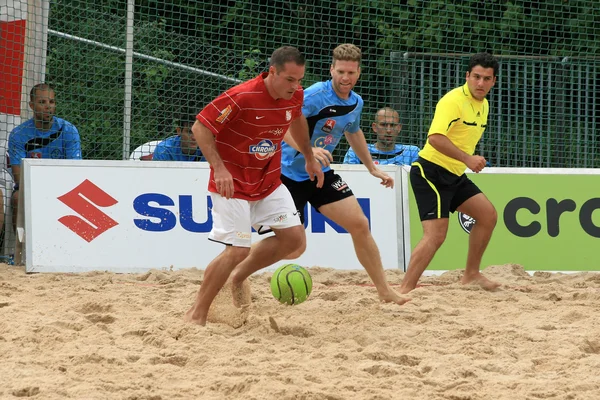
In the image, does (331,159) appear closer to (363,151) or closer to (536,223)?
(363,151)

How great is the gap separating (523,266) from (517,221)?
1.55 ft

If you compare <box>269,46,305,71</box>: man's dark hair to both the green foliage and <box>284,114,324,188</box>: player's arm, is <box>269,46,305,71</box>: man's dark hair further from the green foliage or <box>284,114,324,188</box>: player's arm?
the green foliage

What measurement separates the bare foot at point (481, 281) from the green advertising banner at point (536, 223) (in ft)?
4.03

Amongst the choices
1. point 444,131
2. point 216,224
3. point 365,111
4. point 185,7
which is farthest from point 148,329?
point 185,7

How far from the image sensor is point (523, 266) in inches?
357

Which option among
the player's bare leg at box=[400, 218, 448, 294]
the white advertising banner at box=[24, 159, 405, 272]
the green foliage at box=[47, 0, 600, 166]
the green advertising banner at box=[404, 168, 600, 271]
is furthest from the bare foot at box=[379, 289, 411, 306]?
the green foliage at box=[47, 0, 600, 166]

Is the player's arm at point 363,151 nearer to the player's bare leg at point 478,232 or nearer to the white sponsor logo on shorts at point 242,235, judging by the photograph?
the player's bare leg at point 478,232

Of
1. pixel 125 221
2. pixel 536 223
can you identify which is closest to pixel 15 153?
pixel 125 221

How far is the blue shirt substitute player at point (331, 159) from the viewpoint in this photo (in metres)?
6.53

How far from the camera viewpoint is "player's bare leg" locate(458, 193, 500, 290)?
746 centimetres

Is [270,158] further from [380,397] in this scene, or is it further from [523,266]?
[523,266]

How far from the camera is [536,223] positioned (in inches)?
364

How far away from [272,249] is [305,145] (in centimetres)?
74

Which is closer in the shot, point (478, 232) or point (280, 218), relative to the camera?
point (280, 218)
